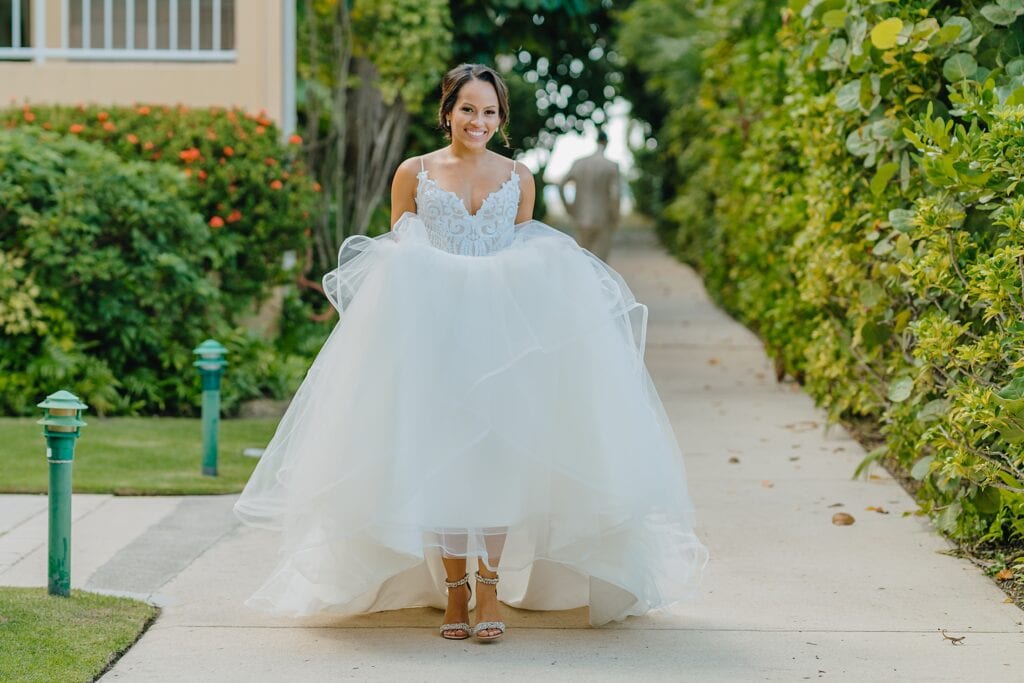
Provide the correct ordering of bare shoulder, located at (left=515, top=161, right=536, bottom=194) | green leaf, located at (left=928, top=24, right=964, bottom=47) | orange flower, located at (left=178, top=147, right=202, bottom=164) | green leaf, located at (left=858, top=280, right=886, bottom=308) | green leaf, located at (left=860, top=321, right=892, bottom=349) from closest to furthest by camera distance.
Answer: bare shoulder, located at (left=515, top=161, right=536, bottom=194) → green leaf, located at (left=928, top=24, right=964, bottom=47) → green leaf, located at (left=858, top=280, right=886, bottom=308) → green leaf, located at (left=860, top=321, right=892, bottom=349) → orange flower, located at (left=178, top=147, right=202, bottom=164)

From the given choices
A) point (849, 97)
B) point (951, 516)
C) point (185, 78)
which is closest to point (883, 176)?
point (849, 97)

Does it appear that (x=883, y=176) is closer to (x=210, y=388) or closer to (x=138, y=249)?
(x=210, y=388)

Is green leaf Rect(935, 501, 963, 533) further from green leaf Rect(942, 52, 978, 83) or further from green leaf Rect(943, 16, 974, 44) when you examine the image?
green leaf Rect(943, 16, 974, 44)

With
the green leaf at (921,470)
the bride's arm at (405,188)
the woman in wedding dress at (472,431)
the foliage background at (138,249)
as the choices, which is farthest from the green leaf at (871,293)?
the foliage background at (138,249)

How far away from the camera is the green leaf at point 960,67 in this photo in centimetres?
660

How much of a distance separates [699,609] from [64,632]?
2.42 m

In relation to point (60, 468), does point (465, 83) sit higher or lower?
higher

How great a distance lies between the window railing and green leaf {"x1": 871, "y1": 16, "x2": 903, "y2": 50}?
22.8ft

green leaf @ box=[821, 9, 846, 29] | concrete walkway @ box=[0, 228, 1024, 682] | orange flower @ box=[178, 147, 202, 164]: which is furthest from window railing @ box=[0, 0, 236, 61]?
green leaf @ box=[821, 9, 846, 29]

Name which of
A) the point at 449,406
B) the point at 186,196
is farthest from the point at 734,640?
the point at 186,196

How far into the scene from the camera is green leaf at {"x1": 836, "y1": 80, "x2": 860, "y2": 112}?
7445 mm

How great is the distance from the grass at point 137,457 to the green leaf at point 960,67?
4.30 meters

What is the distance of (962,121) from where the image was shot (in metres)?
7.11

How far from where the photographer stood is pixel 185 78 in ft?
40.2
